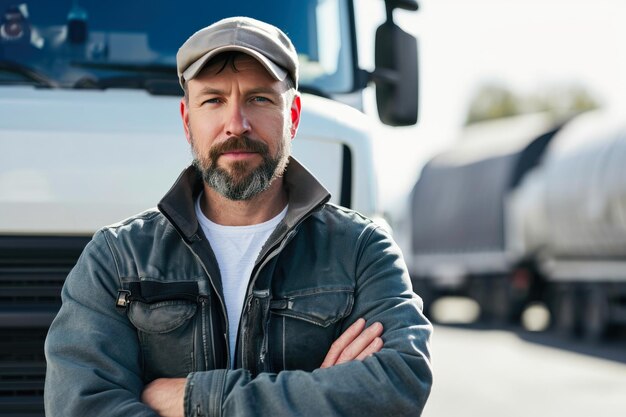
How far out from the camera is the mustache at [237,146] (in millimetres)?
3785

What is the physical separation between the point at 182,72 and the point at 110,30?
2.19 meters

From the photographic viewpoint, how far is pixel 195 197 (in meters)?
4.10

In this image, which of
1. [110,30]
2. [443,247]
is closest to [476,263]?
[443,247]

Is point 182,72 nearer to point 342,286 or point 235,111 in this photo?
point 235,111

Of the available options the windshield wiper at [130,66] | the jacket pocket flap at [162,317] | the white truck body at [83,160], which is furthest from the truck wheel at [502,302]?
the jacket pocket flap at [162,317]

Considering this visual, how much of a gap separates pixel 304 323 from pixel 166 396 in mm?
440

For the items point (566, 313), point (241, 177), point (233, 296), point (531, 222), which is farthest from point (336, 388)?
point (531, 222)

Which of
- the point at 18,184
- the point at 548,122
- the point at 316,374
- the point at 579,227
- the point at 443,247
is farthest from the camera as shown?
the point at 443,247

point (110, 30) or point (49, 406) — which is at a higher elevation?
point (110, 30)

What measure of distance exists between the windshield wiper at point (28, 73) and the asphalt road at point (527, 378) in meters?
6.18

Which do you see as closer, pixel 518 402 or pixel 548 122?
pixel 518 402

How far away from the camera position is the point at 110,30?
5.97 meters

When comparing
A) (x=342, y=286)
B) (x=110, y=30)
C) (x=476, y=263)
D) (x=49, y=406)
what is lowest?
(x=476, y=263)

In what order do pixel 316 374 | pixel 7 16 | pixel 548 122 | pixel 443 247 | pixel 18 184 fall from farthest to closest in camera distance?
pixel 443 247 < pixel 548 122 < pixel 7 16 < pixel 18 184 < pixel 316 374
